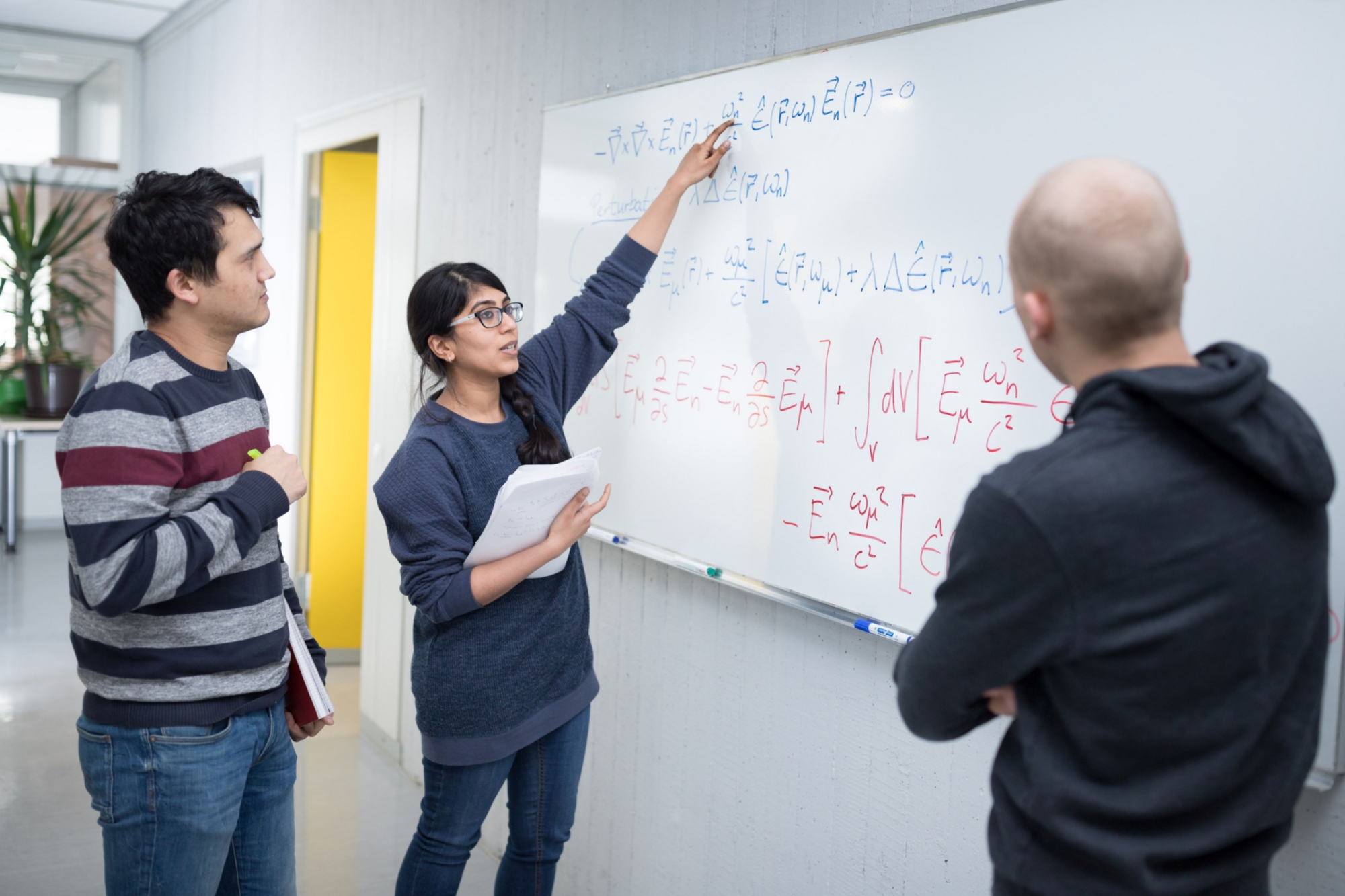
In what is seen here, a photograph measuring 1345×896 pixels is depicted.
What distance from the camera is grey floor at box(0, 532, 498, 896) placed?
266 cm

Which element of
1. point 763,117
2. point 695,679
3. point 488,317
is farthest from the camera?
point 695,679

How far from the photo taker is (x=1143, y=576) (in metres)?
0.81

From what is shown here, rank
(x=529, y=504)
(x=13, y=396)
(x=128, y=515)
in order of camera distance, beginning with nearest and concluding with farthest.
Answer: (x=128, y=515) → (x=529, y=504) → (x=13, y=396)

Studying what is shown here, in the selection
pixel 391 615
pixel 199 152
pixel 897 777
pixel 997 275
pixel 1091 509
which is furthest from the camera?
pixel 199 152

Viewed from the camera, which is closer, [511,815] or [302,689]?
[302,689]

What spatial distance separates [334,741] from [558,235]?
2178mm

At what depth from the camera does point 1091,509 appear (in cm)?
81

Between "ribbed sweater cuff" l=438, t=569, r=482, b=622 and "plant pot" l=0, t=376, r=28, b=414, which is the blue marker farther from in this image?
"plant pot" l=0, t=376, r=28, b=414

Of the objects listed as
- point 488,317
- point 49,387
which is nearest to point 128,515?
point 488,317

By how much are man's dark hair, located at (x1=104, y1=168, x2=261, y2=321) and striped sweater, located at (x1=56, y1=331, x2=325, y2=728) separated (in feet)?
0.28

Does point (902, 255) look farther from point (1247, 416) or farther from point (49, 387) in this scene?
point (49, 387)

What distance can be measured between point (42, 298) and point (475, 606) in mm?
6587

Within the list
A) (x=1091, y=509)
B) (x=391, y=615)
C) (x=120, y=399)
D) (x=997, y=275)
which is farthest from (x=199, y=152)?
(x=1091, y=509)

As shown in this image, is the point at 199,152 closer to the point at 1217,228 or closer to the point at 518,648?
the point at 518,648
